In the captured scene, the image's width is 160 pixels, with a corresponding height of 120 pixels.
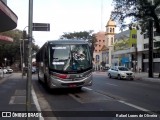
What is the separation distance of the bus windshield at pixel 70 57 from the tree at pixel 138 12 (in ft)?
72.8

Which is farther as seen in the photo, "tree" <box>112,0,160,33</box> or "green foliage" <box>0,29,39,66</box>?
"green foliage" <box>0,29,39,66</box>

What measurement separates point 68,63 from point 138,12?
24894mm

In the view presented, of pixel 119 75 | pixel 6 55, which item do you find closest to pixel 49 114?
pixel 119 75

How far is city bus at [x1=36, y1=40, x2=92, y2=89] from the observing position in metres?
20.3

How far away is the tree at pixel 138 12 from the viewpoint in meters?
42.2

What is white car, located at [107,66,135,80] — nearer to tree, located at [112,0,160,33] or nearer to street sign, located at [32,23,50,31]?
tree, located at [112,0,160,33]

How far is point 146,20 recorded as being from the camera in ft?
143

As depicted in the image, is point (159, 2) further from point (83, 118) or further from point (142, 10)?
point (83, 118)

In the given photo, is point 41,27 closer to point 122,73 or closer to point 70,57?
point 70,57

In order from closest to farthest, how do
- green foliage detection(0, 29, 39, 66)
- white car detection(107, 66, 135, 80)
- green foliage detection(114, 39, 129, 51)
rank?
white car detection(107, 66, 135, 80) → green foliage detection(0, 29, 39, 66) → green foliage detection(114, 39, 129, 51)

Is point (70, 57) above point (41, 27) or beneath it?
beneath

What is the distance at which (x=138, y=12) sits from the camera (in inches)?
1716

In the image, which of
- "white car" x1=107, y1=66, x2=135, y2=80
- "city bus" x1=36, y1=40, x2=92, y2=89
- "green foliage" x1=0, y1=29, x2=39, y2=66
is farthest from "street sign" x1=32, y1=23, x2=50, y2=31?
"green foliage" x1=0, y1=29, x2=39, y2=66

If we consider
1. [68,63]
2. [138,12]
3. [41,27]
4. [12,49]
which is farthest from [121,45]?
[41,27]
